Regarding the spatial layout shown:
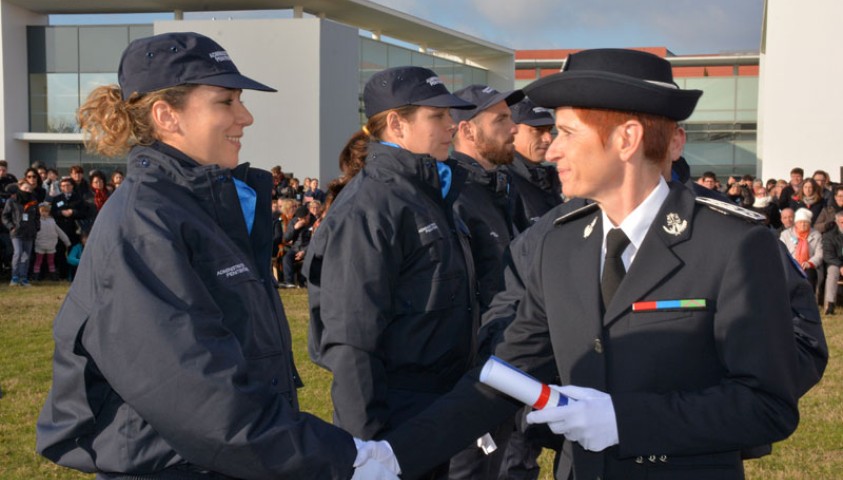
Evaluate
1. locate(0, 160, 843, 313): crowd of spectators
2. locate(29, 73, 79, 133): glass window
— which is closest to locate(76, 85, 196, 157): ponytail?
locate(0, 160, 843, 313): crowd of spectators

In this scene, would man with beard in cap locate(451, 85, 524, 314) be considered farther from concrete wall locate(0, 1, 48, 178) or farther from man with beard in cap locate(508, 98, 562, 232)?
concrete wall locate(0, 1, 48, 178)

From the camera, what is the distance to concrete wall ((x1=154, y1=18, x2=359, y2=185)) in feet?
94.7

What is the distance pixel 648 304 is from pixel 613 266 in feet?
0.58

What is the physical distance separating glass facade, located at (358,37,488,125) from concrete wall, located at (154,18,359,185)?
5.42ft

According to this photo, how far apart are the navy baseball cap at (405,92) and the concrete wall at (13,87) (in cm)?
2992

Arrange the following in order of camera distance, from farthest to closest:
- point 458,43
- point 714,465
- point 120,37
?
point 458,43 < point 120,37 < point 714,465

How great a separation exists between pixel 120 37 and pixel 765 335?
3082cm

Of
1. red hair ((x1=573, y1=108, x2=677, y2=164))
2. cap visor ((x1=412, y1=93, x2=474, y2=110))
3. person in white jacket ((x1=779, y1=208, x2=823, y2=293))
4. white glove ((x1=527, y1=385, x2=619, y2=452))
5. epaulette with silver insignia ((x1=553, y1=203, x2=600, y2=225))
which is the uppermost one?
cap visor ((x1=412, y1=93, x2=474, y2=110))

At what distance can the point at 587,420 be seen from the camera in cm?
229

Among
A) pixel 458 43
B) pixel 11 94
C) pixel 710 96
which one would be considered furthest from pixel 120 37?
pixel 710 96

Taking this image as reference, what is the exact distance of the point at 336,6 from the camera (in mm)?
31391

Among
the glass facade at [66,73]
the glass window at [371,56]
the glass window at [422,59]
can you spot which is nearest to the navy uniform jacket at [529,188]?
the glass window at [371,56]

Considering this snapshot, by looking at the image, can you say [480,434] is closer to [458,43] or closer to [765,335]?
[765,335]

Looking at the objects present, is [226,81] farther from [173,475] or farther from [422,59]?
[422,59]
